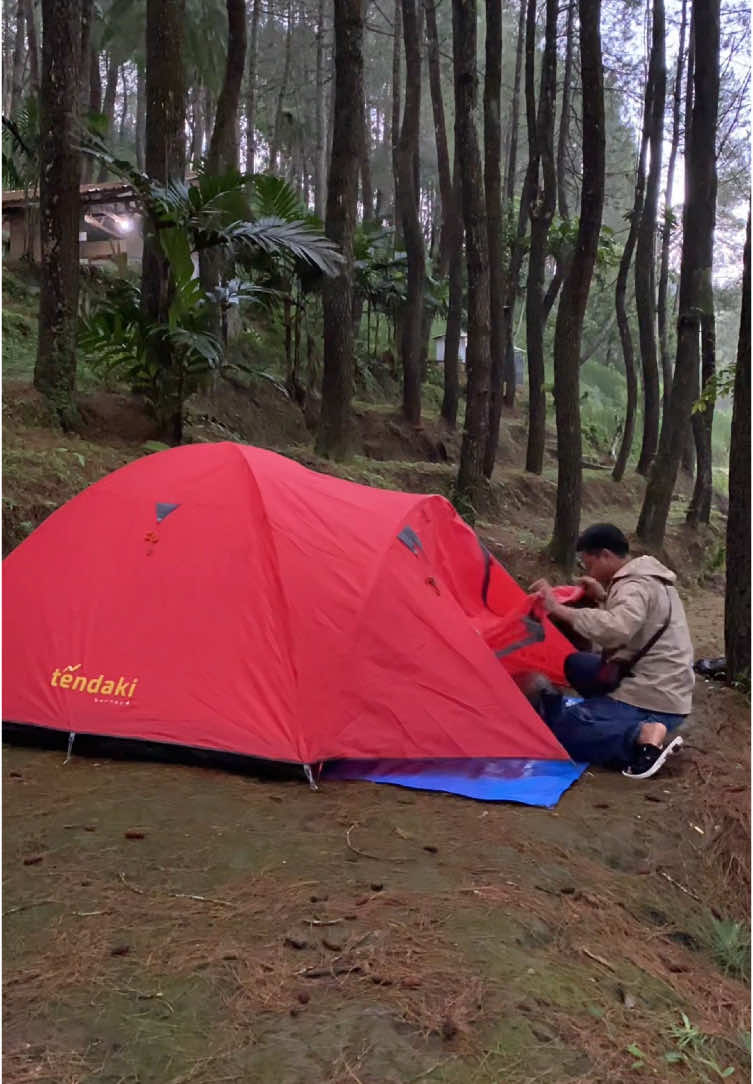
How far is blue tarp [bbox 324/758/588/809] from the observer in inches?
157

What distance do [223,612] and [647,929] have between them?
7.80 ft

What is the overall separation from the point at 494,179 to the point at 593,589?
9739 mm

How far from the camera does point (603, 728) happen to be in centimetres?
445

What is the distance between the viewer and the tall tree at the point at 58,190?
782 centimetres

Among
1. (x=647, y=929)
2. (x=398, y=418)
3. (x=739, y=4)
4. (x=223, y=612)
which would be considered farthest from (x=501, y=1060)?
(x=739, y=4)

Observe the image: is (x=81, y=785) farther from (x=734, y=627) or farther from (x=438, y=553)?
(x=734, y=627)

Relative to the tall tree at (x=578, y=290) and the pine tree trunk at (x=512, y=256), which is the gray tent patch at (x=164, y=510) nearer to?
the tall tree at (x=578, y=290)

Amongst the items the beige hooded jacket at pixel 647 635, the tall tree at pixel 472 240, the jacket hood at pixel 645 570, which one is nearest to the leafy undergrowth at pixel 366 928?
the beige hooded jacket at pixel 647 635

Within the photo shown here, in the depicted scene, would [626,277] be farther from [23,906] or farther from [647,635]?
[23,906]

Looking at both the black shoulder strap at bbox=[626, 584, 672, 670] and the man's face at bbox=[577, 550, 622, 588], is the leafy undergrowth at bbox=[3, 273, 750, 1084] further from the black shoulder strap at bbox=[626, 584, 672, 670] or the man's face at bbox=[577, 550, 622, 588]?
the man's face at bbox=[577, 550, 622, 588]

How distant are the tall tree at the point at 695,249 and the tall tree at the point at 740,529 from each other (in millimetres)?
4692

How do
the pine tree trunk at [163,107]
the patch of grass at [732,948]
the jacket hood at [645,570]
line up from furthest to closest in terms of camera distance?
the pine tree trunk at [163,107]
the jacket hood at [645,570]
the patch of grass at [732,948]

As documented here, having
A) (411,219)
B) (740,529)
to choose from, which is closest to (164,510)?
(740,529)

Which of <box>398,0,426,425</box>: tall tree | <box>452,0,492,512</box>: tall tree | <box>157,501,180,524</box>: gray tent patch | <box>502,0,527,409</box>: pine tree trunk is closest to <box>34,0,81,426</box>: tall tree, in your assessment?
<box>157,501,180,524</box>: gray tent patch
